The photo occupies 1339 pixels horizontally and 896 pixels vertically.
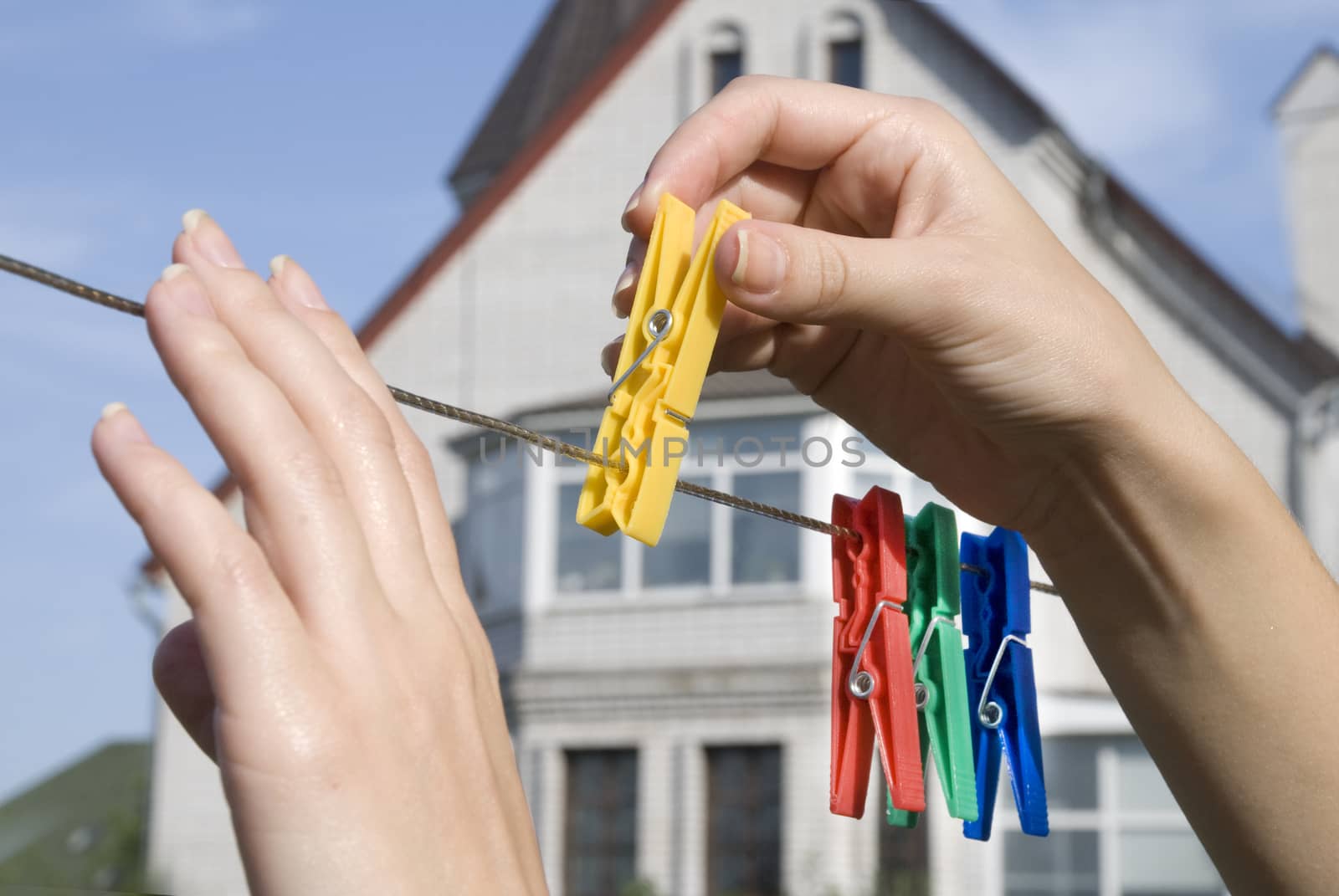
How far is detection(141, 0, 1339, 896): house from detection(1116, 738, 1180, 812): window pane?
0.09 ft

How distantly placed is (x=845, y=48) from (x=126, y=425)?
14415 millimetres

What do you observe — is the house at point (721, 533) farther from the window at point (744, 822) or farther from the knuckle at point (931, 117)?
the knuckle at point (931, 117)

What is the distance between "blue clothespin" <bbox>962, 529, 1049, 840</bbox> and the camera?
5.17 ft

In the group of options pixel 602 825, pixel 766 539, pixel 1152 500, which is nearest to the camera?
pixel 1152 500

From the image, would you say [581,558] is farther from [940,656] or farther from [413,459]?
[413,459]

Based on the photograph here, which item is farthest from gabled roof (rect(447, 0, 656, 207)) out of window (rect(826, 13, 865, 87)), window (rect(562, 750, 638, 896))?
window (rect(562, 750, 638, 896))

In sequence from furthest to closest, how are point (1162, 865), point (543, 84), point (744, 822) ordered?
point (543, 84)
point (744, 822)
point (1162, 865)

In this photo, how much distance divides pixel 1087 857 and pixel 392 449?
1255 centimetres

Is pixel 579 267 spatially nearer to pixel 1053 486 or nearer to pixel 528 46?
pixel 528 46

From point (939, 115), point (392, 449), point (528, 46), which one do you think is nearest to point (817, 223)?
point (939, 115)

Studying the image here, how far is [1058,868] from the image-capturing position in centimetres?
1230

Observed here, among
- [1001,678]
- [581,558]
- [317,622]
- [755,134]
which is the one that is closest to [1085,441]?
[1001,678]

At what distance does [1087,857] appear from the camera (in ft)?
40.2

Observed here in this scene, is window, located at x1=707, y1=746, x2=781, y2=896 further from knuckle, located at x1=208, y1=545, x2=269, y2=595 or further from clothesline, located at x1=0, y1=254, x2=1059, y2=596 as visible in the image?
knuckle, located at x1=208, y1=545, x2=269, y2=595
